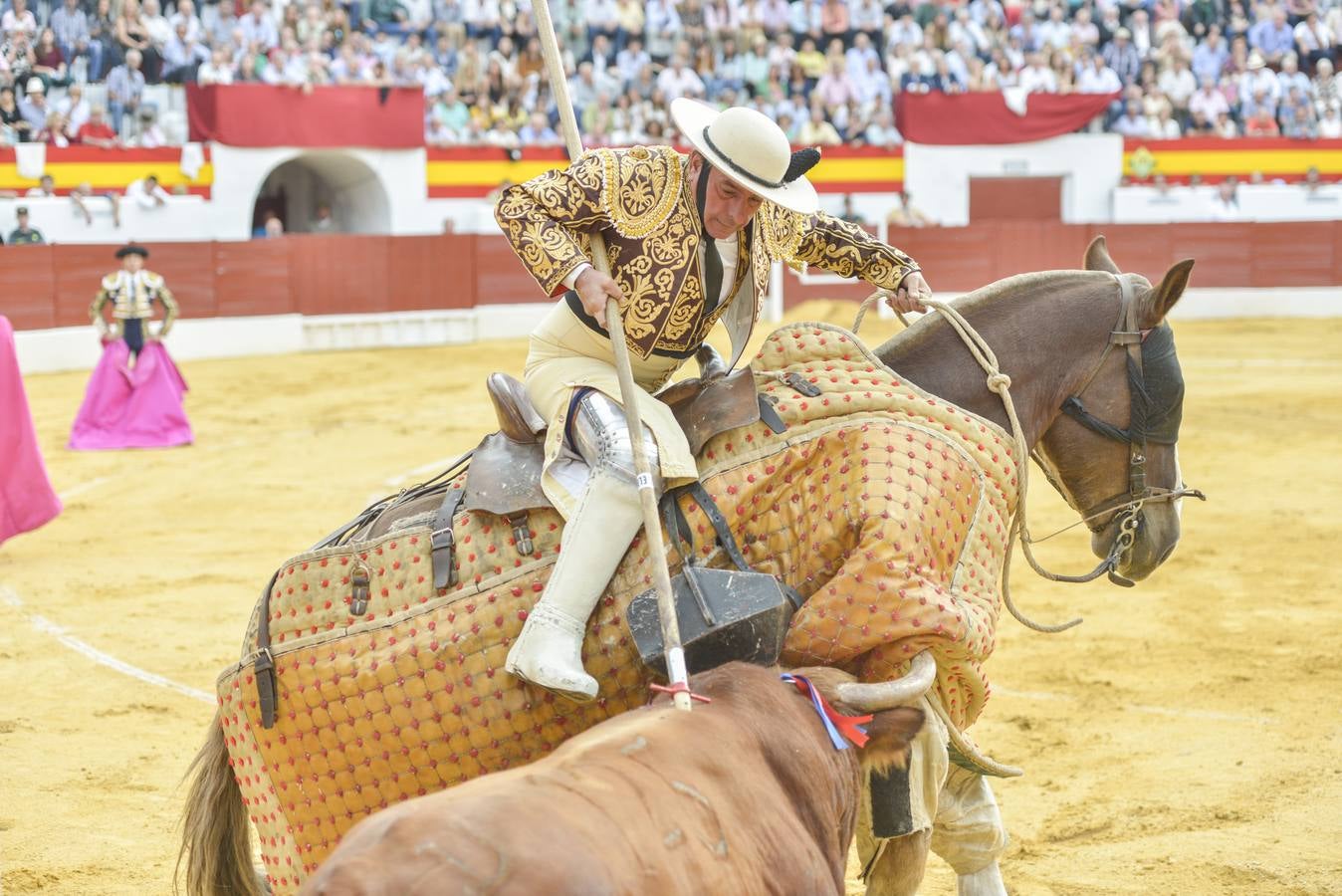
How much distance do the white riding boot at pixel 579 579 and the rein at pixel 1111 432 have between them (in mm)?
899

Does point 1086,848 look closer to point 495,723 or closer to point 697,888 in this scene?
point 495,723

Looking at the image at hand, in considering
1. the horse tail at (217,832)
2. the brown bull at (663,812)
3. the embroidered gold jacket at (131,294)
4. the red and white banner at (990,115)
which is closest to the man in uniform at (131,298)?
the embroidered gold jacket at (131,294)

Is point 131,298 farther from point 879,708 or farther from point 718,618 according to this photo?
point 879,708

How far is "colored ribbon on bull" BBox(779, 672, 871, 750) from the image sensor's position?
8.70ft

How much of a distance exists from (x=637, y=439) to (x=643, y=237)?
0.47 meters

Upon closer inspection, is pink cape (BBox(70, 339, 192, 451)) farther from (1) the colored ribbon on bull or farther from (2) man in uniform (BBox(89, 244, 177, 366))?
(1) the colored ribbon on bull

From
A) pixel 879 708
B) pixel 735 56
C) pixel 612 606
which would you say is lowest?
pixel 879 708

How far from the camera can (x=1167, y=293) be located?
347 centimetres

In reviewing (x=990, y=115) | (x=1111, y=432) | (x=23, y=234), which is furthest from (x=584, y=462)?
(x=990, y=115)

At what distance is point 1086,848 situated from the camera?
4.45m

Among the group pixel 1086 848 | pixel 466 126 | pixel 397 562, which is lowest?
pixel 1086 848

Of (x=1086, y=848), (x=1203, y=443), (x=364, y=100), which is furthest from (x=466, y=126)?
(x=1086, y=848)

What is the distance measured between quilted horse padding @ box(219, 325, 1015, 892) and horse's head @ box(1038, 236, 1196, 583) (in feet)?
1.26

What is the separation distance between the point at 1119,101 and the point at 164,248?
44.3 feet
